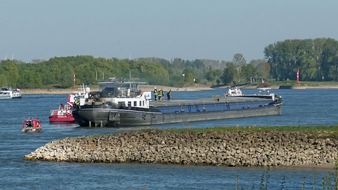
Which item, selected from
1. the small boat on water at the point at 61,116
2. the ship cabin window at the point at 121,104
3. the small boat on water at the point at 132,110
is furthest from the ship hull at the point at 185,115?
the small boat on water at the point at 61,116

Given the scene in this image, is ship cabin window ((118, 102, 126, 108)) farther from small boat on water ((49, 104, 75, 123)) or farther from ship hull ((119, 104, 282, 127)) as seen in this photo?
small boat on water ((49, 104, 75, 123))

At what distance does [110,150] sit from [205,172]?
6.16 meters

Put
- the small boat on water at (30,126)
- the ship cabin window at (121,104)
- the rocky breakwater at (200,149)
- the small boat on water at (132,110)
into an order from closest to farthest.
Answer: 1. the rocky breakwater at (200,149)
2. the small boat on water at (30,126)
3. the small boat on water at (132,110)
4. the ship cabin window at (121,104)

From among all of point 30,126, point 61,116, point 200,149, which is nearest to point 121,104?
point 30,126

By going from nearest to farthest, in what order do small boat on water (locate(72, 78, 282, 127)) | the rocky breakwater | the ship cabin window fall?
the rocky breakwater → small boat on water (locate(72, 78, 282, 127)) → the ship cabin window

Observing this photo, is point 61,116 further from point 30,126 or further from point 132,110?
point 30,126

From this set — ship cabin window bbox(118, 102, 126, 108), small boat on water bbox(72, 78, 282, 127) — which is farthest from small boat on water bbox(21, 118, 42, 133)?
ship cabin window bbox(118, 102, 126, 108)

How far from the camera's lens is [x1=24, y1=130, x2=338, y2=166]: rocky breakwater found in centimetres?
4103

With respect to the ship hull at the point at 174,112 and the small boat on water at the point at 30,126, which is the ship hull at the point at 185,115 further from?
the small boat on water at the point at 30,126

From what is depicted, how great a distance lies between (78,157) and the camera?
4391 centimetres

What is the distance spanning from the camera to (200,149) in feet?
140

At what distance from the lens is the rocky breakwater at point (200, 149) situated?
4103 cm

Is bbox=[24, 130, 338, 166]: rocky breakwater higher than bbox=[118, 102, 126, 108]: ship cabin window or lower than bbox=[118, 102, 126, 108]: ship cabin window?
lower

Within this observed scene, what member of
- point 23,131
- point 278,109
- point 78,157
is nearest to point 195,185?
point 78,157
